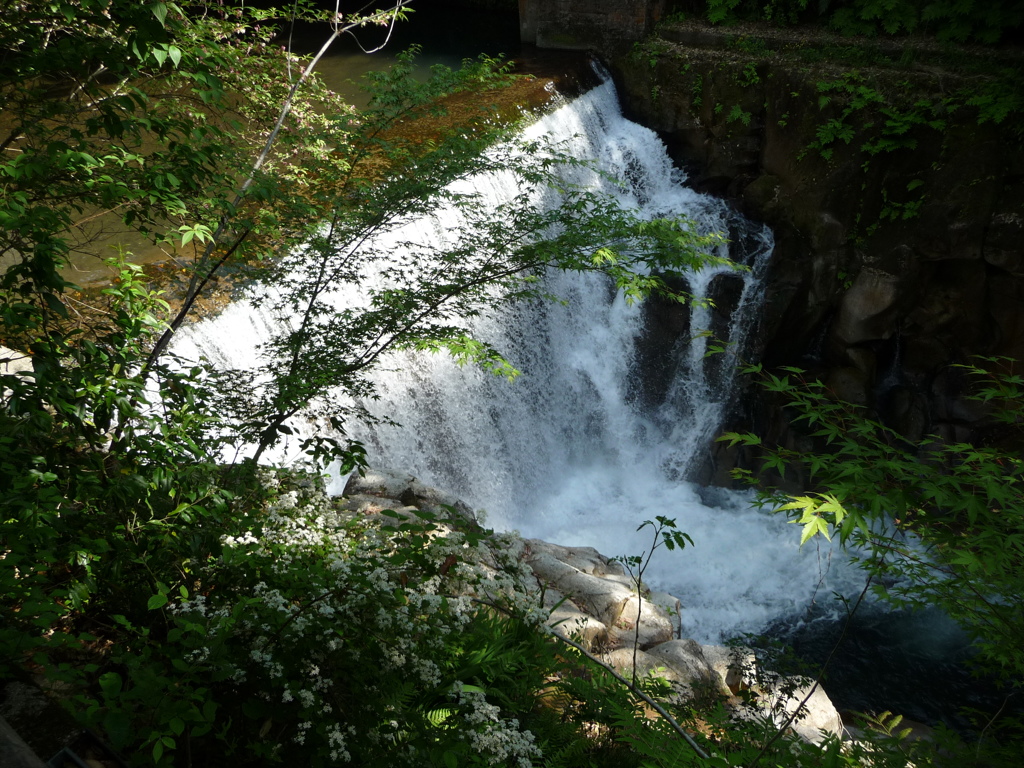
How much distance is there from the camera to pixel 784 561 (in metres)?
8.90

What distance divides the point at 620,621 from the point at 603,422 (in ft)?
14.5

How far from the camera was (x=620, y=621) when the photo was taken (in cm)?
593

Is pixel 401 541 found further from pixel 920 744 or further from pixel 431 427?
pixel 431 427

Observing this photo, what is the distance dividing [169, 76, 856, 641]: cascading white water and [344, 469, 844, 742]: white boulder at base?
0.96 m

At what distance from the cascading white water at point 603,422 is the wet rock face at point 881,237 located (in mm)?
719

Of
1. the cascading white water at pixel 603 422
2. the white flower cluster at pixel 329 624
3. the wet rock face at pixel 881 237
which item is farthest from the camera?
the wet rock face at pixel 881 237

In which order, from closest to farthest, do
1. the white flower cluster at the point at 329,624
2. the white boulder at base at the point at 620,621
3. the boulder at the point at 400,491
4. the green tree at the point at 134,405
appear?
the green tree at the point at 134,405, the white flower cluster at the point at 329,624, the white boulder at base at the point at 620,621, the boulder at the point at 400,491

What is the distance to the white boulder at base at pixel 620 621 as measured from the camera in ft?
16.8

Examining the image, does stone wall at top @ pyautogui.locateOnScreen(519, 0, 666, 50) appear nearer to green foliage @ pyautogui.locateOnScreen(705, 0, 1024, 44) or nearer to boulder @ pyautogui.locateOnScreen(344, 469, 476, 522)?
green foliage @ pyautogui.locateOnScreen(705, 0, 1024, 44)

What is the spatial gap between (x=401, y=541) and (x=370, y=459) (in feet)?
13.6

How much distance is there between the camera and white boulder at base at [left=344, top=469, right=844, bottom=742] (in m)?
5.13

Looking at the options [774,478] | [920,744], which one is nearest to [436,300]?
[920,744]

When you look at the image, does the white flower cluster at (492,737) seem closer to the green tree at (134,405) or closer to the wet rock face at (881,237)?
the green tree at (134,405)

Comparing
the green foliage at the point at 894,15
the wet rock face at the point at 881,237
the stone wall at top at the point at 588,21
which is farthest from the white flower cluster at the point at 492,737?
the stone wall at top at the point at 588,21
